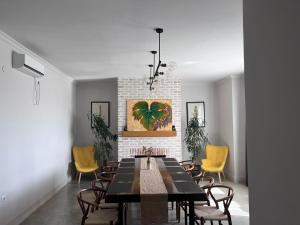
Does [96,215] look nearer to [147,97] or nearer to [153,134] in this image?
[153,134]

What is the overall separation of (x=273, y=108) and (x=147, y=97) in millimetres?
6124

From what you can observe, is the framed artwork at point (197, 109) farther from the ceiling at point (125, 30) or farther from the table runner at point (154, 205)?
the table runner at point (154, 205)

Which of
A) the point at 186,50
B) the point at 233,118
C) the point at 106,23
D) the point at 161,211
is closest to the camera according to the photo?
the point at 161,211

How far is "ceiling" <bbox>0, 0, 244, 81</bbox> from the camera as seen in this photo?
2762 mm

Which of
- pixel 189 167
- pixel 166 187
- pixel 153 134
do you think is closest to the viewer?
pixel 166 187

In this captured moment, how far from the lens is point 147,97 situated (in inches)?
283

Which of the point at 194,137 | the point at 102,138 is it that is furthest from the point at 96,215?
the point at 194,137

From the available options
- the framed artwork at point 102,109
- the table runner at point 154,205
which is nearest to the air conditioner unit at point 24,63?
the table runner at point 154,205

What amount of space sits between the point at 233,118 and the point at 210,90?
149cm

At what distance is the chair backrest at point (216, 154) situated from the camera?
7.02 m

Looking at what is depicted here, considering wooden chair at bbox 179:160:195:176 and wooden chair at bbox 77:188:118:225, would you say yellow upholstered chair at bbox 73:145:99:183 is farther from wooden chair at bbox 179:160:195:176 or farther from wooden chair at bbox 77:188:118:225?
wooden chair at bbox 77:188:118:225

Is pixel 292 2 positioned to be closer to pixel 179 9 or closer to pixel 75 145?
pixel 179 9

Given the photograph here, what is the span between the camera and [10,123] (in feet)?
12.5

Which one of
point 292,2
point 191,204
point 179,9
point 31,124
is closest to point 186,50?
point 179,9
